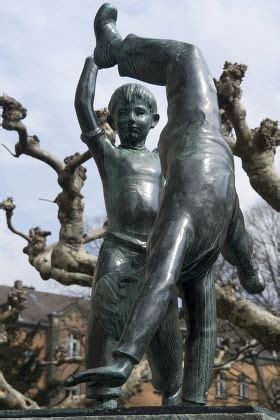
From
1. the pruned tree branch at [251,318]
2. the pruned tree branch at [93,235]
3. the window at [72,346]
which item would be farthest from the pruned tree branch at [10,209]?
the window at [72,346]

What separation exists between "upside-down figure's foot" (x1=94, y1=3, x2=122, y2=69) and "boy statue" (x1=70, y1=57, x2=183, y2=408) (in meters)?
0.08

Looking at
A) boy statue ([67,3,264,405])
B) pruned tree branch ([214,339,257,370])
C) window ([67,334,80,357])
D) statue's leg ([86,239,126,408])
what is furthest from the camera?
window ([67,334,80,357])

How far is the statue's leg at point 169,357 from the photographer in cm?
365

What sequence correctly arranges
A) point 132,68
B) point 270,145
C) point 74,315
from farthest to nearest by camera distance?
1. point 74,315
2. point 270,145
3. point 132,68

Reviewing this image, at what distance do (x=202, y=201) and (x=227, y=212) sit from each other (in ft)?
0.60

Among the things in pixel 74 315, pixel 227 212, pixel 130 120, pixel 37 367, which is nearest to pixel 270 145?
pixel 130 120

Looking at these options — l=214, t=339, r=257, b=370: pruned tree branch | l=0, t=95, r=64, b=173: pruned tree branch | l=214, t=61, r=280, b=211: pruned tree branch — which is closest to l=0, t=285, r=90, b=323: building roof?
l=214, t=339, r=257, b=370: pruned tree branch

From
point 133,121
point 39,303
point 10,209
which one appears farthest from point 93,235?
point 39,303

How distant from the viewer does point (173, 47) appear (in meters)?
3.64

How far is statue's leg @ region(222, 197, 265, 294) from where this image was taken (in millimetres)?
3562

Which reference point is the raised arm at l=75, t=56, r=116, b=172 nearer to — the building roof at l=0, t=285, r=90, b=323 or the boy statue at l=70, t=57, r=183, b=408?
the boy statue at l=70, t=57, r=183, b=408

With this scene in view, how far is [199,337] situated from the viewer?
3451mm

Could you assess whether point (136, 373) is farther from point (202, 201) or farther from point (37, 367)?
point (202, 201)

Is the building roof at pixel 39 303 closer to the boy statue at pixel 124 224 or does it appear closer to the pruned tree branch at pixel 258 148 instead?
the pruned tree branch at pixel 258 148
